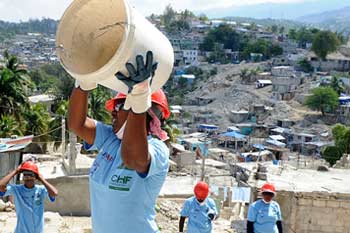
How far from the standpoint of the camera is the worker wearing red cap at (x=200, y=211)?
5398 mm

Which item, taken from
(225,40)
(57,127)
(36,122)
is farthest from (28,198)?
(225,40)

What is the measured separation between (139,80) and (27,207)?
290cm

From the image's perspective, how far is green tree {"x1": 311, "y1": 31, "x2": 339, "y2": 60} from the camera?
8731 centimetres

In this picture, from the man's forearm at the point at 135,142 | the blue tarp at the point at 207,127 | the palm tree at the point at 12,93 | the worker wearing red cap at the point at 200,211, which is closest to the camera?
the man's forearm at the point at 135,142

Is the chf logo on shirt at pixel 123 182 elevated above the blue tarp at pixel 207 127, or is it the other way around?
the chf logo on shirt at pixel 123 182

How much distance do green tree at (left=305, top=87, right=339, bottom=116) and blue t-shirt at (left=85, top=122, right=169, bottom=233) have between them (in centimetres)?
6350

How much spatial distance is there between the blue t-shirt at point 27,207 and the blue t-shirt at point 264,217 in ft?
6.47

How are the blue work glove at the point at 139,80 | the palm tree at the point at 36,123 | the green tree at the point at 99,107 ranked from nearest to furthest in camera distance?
the blue work glove at the point at 139,80
the palm tree at the point at 36,123
the green tree at the point at 99,107

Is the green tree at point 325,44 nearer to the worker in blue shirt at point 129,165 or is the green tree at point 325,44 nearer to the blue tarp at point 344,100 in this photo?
the blue tarp at point 344,100

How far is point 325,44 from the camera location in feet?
286

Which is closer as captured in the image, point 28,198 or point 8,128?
point 28,198

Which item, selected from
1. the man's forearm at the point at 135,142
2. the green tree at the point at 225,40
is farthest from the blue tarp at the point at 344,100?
the man's forearm at the point at 135,142

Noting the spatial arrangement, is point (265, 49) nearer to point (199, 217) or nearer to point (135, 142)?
point (199, 217)

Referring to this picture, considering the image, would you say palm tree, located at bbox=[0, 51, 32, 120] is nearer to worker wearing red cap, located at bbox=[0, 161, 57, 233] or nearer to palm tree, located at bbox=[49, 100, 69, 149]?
palm tree, located at bbox=[49, 100, 69, 149]
